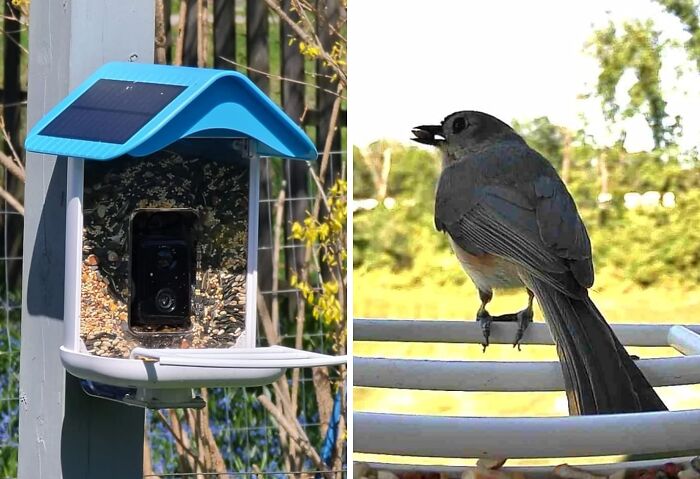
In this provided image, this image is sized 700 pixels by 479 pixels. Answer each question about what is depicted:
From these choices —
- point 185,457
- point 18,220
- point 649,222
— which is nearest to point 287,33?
point 18,220

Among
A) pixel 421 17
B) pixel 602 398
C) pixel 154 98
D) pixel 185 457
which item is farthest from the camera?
pixel 421 17

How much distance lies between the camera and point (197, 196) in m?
0.90

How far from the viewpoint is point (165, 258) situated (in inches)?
35.0

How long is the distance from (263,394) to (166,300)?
2.97 ft

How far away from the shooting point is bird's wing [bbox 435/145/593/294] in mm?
1574

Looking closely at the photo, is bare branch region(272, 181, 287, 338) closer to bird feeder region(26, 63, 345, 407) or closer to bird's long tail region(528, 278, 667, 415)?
bird's long tail region(528, 278, 667, 415)

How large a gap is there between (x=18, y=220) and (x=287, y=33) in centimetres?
54

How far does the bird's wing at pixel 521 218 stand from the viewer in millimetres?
1574

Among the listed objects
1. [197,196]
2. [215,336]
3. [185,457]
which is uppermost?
[197,196]

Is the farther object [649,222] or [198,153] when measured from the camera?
[649,222]

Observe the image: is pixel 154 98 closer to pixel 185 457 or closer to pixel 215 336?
pixel 215 336

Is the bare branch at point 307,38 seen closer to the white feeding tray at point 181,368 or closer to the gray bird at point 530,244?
the gray bird at point 530,244

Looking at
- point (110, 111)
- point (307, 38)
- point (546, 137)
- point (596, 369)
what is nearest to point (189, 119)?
point (110, 111)

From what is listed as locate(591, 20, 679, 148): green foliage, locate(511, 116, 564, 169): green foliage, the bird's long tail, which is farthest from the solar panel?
locate(591, 20, 679, 148): green foliage
